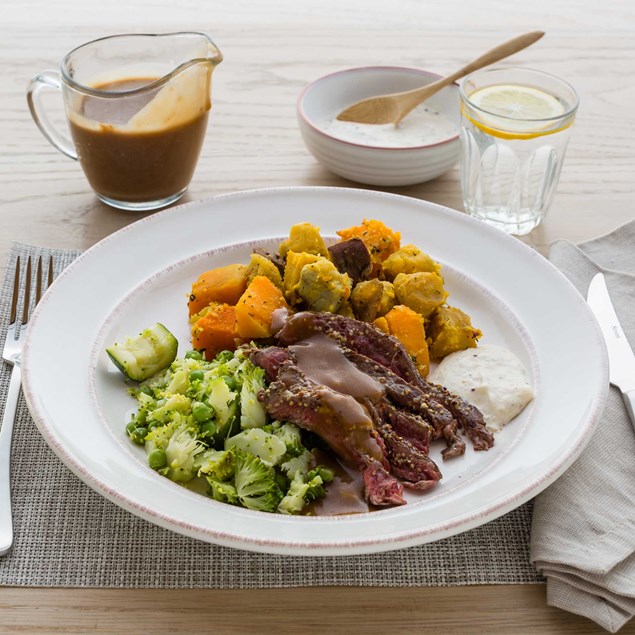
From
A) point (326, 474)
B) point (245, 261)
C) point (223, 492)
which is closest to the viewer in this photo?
point (223, 492)

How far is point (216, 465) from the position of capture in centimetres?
235

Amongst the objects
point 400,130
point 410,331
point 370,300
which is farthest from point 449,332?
point 400,130

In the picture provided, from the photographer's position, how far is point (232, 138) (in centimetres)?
452

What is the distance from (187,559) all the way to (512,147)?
Result: 7.69 ft

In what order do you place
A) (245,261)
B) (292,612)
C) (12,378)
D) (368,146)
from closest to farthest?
(292,612) → (12,378) → (245,261) → (368,146)

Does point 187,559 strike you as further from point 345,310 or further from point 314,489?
A: point 345,310

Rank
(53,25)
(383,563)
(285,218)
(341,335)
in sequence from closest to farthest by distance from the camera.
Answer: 1. (383,563)
2. (341,335)
3. (285,218)
4. (53,25)

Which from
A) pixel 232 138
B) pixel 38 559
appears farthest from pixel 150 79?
pixel 38 559

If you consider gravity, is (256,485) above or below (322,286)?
below

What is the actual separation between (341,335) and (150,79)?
5.97 ft

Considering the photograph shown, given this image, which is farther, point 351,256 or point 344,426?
point 351,256

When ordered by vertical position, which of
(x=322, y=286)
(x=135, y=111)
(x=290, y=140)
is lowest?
(x=290, y=140)

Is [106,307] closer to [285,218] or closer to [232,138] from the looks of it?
[285,218]

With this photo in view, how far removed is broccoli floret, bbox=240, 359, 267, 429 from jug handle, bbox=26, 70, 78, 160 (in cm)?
184
